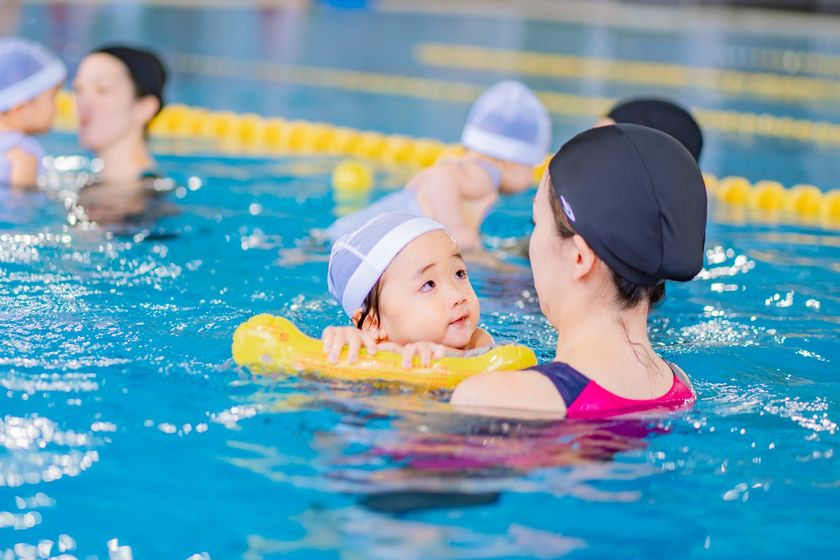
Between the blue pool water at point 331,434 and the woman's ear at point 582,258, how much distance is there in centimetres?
36

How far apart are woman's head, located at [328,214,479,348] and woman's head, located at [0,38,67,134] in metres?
3.20

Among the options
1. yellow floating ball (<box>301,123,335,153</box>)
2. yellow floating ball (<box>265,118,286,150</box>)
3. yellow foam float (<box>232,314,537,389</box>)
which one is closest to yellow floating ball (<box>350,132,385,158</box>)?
yellow floating ball (<box>301,123,335,153</box>)

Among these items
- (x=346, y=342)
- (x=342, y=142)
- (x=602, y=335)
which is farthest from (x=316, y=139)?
(x=602, y=335)

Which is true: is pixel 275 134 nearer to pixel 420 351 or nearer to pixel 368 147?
pixel 368 147

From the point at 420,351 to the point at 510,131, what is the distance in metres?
2.46

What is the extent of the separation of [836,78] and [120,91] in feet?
36.3

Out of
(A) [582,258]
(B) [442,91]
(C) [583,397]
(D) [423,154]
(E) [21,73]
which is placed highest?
(B) [442,91]

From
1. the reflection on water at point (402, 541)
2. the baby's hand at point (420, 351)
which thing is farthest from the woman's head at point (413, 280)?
the reflection on water at point (402, 541)

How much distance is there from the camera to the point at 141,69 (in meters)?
6.23

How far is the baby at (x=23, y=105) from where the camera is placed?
232 inches

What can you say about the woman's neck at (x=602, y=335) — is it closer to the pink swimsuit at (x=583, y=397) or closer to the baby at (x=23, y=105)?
the pink swimsuit at (x=583, y=397)

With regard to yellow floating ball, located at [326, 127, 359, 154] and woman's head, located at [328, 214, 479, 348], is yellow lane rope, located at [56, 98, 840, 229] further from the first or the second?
woman's head, located at [328, 214, 479, 348]

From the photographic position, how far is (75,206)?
18.9ft

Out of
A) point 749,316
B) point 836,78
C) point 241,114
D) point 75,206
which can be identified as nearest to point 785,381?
point 749,316
